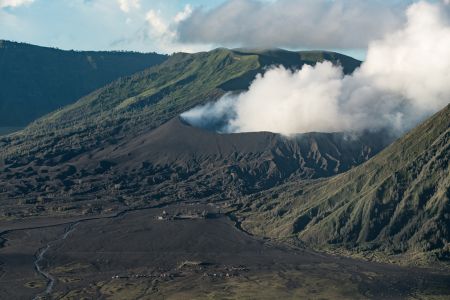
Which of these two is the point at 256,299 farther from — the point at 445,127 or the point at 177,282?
the point at 445,127

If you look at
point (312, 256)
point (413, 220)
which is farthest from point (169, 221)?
point (413, 220)

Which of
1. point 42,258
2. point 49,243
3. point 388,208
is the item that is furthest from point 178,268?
point 388,208

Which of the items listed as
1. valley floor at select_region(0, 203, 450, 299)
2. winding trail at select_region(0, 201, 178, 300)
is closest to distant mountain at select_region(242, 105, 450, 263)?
valley floor at select_region(0, 203, 450, 299)

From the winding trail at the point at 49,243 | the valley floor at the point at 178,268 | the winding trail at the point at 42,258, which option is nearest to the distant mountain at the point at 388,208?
the valley floor at the point at 178,268

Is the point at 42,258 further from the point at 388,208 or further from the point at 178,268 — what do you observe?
the point at 388,208

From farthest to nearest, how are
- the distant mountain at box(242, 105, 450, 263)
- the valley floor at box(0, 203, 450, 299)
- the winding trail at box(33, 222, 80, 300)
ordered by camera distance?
the distant mountain at box(242, 105, 450, 263) < the winding trail at box(33, 222, 80, 300) < the valley floor at box(0, 203, 450, 299)

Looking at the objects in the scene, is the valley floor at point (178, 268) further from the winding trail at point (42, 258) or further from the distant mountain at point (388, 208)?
the distant mountain at point (388, 208)

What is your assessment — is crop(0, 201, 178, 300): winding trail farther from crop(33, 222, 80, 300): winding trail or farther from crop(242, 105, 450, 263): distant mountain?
crop(242, 105, 450, 263): distant mountain
